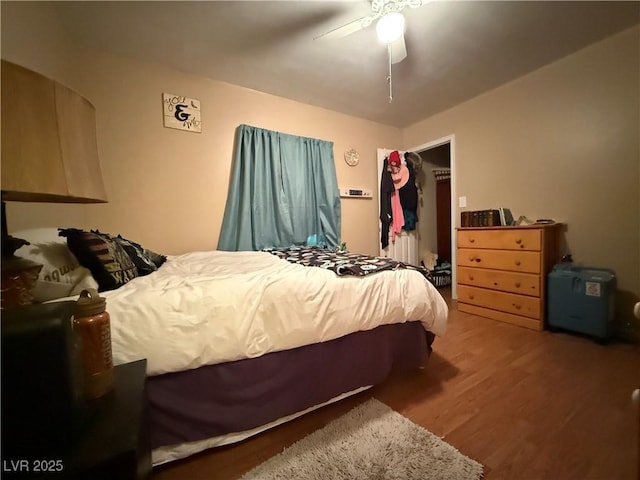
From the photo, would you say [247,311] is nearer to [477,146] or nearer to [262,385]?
[262,385]

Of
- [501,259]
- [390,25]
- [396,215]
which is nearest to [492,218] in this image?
[501,259]

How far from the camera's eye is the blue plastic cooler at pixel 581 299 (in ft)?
5.94

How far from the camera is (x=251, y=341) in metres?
1.02

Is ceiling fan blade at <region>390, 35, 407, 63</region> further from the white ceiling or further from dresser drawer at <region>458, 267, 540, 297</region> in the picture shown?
dresser drawer at <region>458, 267, 540, 297</region>

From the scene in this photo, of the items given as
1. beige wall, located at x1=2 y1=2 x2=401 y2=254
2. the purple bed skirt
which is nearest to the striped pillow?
the purple bed skirt

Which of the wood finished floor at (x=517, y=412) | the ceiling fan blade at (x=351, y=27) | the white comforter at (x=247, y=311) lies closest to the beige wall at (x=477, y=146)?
the wood finished floor at (x=517, y=412)

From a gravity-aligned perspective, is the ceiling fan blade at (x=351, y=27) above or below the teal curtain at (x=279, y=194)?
above

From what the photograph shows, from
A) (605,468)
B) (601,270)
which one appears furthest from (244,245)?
(601,270)

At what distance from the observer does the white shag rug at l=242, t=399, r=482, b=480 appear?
35.6 inches

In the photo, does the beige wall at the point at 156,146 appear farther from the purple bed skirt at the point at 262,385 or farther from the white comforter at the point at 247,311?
the purple bed skirt at the point at 262,385

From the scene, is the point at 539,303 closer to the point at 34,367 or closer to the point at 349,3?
the point at 349,3

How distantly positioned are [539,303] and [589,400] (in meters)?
1.01

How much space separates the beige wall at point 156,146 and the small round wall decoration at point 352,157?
30.5 inches

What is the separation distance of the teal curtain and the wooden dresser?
4.91 ft
